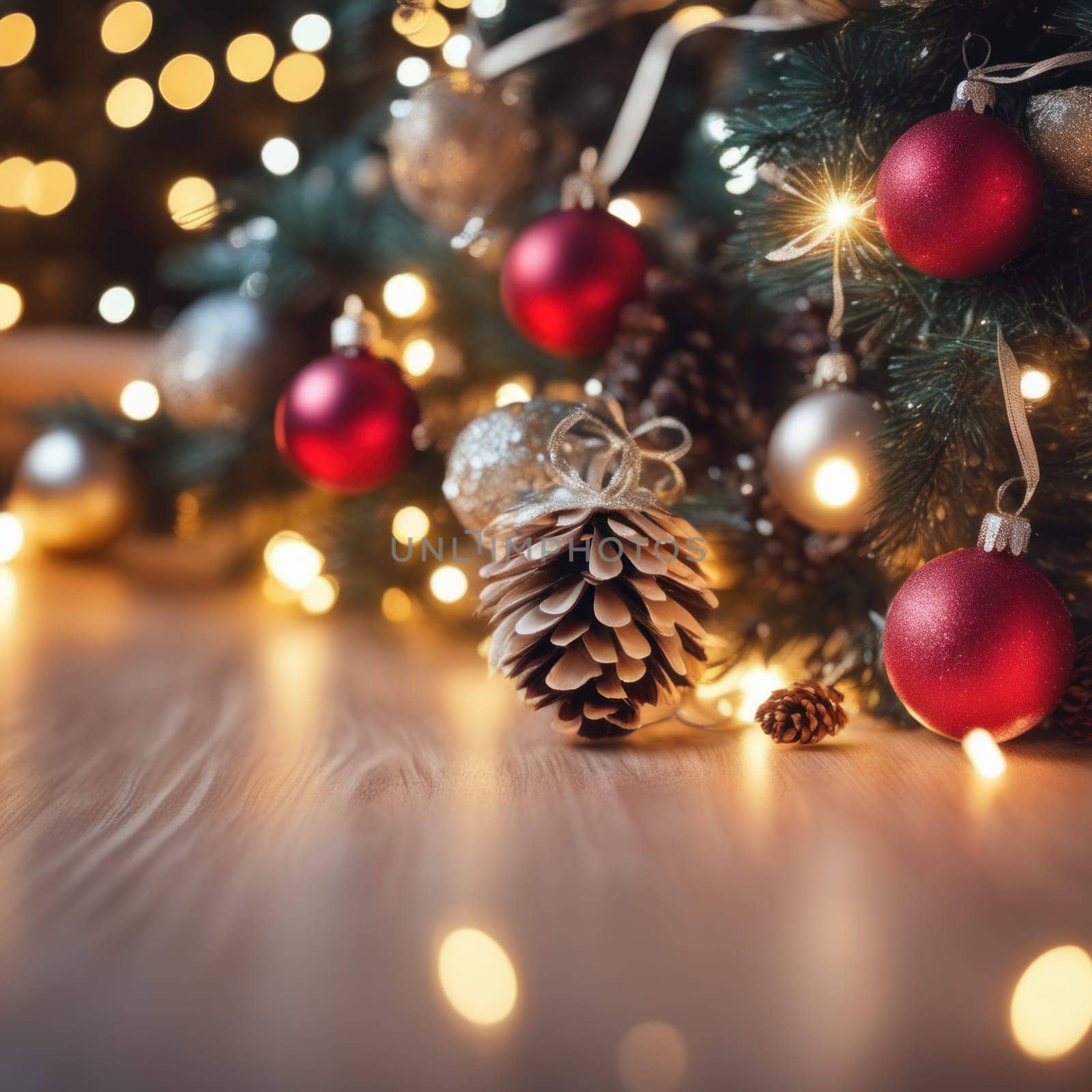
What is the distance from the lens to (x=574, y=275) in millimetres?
777

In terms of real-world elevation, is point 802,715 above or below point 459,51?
below

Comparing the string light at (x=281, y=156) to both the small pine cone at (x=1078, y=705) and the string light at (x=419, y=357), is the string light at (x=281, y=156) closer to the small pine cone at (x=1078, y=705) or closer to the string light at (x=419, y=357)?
the string light at (x=419, y=357)

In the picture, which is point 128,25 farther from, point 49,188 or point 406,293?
point 406,293

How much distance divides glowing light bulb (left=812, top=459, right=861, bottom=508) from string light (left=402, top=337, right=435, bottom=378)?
17.1 inches

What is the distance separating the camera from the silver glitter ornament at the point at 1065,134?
542 millimetres

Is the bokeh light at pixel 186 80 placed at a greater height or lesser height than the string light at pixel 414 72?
lesser

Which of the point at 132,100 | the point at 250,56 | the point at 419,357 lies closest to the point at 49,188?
the point at 132,100

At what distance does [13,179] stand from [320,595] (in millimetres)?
702

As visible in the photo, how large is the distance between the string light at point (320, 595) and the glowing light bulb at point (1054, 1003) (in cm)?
71

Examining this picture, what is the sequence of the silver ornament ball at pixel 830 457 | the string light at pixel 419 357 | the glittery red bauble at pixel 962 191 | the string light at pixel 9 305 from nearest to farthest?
the glittery red bauble at pixel 962 191, the silver ornament ball at pixel 830 457, the string light at pixel 419 357, the string light at pixel 9 305

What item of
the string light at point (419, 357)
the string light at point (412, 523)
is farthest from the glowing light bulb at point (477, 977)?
the string light at point (419, 357)

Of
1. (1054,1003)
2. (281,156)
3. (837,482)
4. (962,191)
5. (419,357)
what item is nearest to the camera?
(1054,1003)

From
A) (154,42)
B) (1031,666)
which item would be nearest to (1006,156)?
(1031,666)

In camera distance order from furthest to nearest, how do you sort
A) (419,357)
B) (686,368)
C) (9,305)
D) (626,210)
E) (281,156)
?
(9,305) < (281,156) < (419,357) < (626,210) < (686,368)
